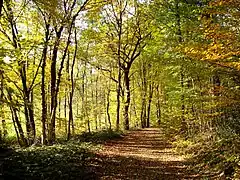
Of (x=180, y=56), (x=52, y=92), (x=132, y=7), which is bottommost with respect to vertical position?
(x=52, y=92)

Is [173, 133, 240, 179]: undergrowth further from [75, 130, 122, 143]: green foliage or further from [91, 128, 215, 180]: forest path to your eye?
[75, 130, 122, 143]: green foliage

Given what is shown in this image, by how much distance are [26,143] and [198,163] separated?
32.0ft

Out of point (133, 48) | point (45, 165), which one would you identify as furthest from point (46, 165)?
point (133, 48)

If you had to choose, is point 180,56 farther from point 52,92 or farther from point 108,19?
point 108,19

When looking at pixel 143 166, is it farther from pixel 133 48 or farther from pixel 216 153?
pixel 133 48

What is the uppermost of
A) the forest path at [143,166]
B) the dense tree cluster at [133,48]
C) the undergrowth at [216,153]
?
the dense tree cluster at [133,48]

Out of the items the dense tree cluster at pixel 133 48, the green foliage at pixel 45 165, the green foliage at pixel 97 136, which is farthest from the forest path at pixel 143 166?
the green foliage at pixel 97 136

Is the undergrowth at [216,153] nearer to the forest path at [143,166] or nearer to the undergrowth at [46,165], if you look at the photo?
the forest path at [143,166]

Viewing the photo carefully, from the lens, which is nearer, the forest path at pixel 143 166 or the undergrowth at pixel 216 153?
the undergrowth at pixel 216 153

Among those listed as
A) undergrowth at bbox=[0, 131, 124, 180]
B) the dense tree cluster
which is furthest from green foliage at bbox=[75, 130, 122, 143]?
undergrowth at bbox=[0, 131, 124, 180]

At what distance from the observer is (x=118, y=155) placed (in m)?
14.2

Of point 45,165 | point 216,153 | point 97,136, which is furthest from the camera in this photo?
point 97,136

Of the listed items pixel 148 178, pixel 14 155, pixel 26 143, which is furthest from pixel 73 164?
pixel 26 143

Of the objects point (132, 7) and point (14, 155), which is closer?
point (14, 155)
